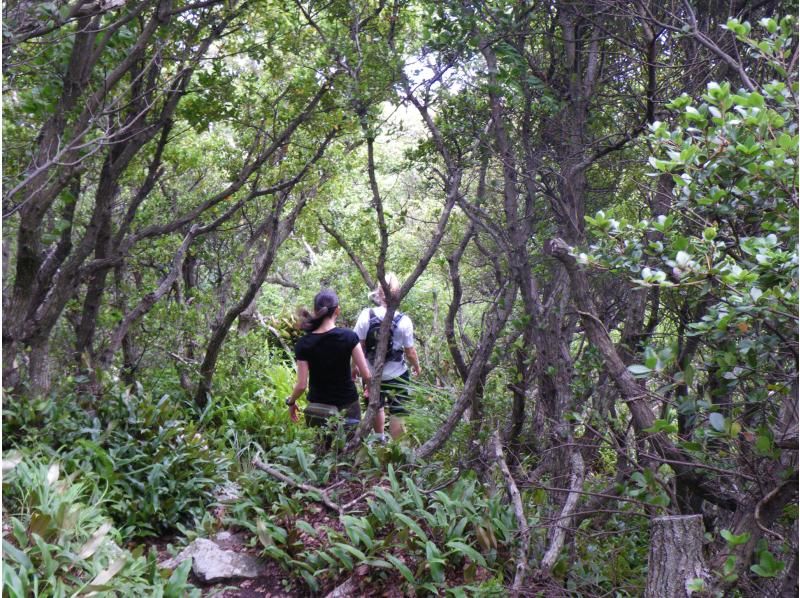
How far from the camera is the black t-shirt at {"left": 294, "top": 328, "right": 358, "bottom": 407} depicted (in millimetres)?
5715

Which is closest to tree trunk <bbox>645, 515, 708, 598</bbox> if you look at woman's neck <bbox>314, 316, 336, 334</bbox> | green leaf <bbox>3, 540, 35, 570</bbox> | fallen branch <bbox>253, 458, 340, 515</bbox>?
fallen branch <bbox>253, 458, 340, 515</bbox>

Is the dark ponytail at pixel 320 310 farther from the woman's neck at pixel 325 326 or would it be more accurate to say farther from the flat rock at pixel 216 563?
the flat rock at pixel 216 563

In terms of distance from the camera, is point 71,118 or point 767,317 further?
→ point 71,118

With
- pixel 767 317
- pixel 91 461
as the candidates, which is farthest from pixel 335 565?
pixel 767 317

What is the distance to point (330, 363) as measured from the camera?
19.0 ft

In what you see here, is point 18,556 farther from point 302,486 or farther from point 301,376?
point 301,376

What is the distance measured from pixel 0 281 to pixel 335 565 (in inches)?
126

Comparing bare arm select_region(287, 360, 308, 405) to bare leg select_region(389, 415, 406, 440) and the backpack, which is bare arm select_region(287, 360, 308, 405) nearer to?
the backpack

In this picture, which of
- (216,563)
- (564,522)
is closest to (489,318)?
(564,522)

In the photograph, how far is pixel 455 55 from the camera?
4.59m

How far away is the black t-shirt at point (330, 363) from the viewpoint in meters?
5.71

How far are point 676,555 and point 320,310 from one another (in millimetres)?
3597

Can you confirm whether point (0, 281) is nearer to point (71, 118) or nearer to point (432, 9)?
point (71, 118)

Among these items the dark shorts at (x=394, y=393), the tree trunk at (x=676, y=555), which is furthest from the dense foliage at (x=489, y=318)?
the dark shorts at (x=394, y=393)
